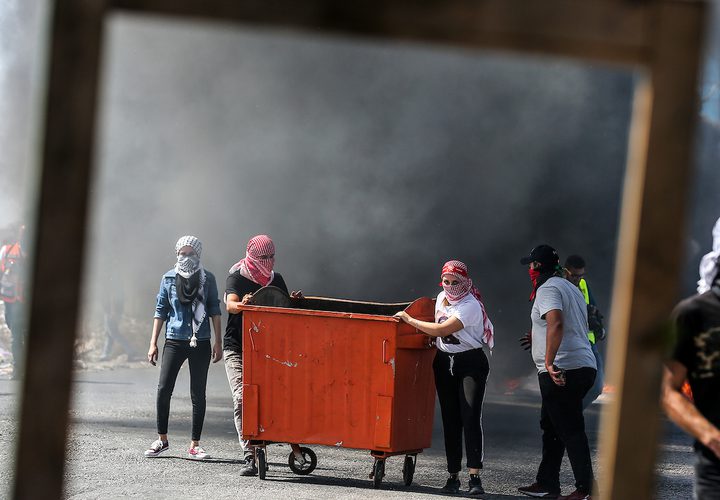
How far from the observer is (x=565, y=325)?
795 centimetres

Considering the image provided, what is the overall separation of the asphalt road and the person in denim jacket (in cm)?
35

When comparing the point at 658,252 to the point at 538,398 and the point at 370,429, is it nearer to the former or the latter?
the point at 370,429

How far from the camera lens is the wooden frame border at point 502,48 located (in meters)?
2.58

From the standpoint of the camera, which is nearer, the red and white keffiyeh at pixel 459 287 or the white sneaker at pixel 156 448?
the red and white keffiyeh at pixel 459 287

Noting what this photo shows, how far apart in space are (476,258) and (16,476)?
20.6 meters

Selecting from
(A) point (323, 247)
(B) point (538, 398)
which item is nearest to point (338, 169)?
(A) point (323, 247)

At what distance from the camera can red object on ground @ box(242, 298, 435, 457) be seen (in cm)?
813

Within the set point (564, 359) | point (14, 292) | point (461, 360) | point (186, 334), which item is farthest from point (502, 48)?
point (14, 292)

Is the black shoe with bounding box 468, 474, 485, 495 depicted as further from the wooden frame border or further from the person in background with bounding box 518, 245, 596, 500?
the wooden frame border

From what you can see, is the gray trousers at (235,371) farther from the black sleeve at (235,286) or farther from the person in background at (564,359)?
the person in background at (564,359)

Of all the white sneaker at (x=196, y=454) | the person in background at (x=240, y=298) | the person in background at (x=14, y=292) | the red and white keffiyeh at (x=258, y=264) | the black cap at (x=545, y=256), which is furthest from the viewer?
the person in background at (x=14, y=292)

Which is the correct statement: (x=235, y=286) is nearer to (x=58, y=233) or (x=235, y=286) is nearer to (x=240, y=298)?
(x=240, y=298)

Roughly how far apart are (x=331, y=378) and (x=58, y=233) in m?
5.77

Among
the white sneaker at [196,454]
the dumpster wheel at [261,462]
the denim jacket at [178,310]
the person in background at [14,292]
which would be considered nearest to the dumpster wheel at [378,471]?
the dumpster wheel at [261,462]
